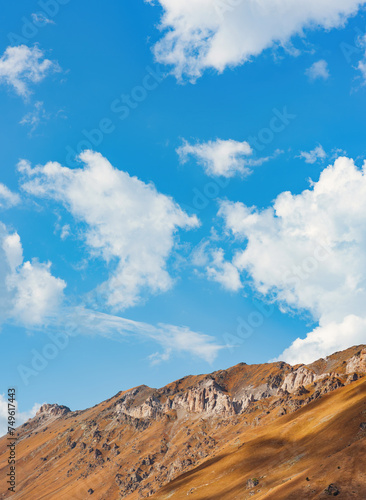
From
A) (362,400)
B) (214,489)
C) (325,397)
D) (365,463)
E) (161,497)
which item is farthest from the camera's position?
(325,397)

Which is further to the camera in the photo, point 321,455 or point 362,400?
point 362,400

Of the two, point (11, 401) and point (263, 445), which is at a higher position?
point (11, 401)

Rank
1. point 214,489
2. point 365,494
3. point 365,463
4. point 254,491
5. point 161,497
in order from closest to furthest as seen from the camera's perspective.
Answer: point 365,494
point 365,463
point 254,491
point 214,489
point 161,497

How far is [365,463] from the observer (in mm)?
75875

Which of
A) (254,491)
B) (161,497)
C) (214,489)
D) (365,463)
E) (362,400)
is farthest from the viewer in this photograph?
(161,497)

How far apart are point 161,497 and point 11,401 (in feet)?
232

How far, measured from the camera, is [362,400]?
426ft

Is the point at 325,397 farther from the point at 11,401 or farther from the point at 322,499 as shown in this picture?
the point at 11,401

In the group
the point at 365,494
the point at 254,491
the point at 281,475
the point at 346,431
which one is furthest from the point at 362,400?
the point at 365,494

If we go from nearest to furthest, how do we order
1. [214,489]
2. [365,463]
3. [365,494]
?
1. [365,494]
2. [365,463]
3. [214,489]

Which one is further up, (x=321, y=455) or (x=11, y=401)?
(x=11, y=401)

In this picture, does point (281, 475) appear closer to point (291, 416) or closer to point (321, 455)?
point (321, 455)

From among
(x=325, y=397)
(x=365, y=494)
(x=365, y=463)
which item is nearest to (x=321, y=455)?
(x=365, y=463)

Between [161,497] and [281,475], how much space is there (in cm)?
5908
